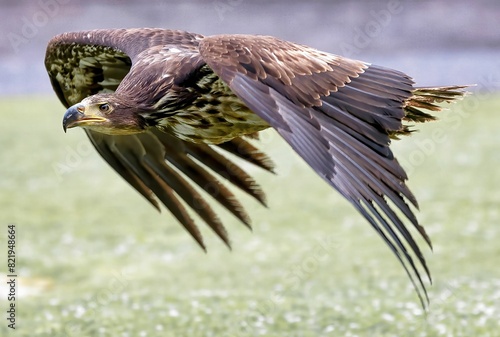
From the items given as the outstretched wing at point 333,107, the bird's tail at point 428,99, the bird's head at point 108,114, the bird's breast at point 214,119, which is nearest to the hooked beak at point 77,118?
the bird's head at point 108,114

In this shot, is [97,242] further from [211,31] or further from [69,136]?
[211,31]

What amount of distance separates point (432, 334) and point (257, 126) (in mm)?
2130

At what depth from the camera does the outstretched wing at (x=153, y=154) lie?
7203 mm

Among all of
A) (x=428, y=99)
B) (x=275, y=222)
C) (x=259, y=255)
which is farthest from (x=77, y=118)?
(x=275, y=222)

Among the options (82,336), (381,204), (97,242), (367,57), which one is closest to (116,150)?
(82,336)

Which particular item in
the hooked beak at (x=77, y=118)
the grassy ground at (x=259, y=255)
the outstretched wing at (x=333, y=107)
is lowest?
the grassy ground at (x=259, y=255)

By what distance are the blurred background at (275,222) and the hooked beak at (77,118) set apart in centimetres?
204

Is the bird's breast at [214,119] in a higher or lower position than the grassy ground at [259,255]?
higher

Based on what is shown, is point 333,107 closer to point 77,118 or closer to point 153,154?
point 77,118

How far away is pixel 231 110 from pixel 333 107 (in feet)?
2.53

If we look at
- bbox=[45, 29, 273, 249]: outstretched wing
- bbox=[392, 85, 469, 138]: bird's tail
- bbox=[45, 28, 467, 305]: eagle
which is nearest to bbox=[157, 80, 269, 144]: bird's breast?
bbox=[45, 28, 467, 305]: eagle

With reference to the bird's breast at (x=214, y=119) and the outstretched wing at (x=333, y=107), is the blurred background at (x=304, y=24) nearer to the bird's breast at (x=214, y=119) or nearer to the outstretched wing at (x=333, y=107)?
the bird's breast at (x=214, y=119)

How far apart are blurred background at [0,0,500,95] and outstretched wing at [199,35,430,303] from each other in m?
15.4

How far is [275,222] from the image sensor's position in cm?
1224
